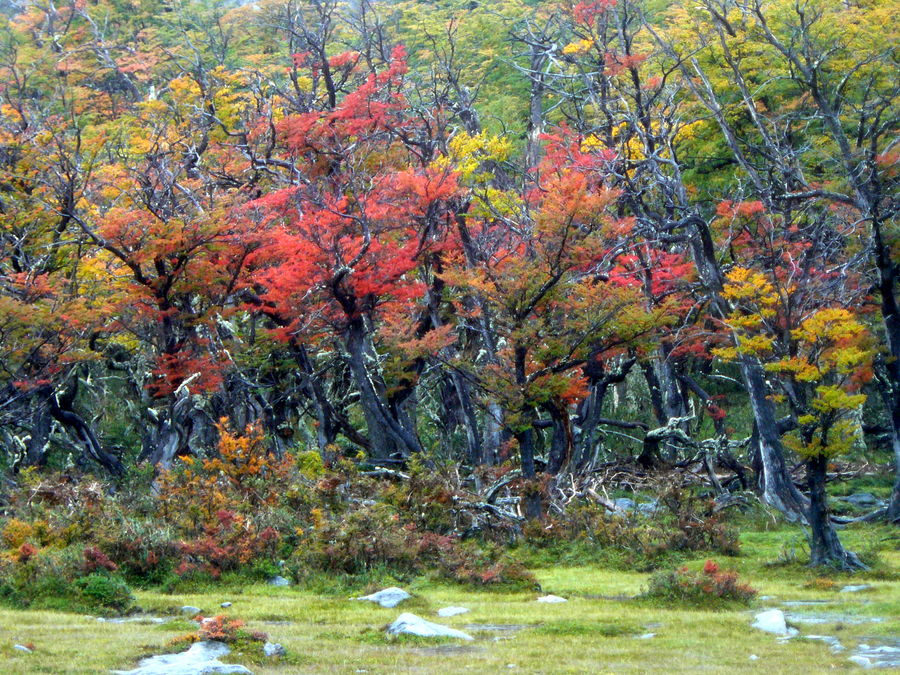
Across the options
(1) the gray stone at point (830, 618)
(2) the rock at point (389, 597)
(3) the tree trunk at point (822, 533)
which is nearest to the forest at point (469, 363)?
(3) the tree trunk at point (822, 533)

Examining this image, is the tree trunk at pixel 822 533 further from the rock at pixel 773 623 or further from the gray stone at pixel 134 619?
the gray stone at pixel 134 619

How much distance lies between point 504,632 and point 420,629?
39.0 inches

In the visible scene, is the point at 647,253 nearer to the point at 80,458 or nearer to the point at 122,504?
the point at 122,504

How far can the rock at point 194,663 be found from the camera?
8.23 metres

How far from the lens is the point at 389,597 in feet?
42.3

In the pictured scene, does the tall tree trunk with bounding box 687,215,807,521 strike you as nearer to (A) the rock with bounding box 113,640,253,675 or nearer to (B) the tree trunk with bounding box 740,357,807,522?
(B) the tree trunk with bounding box 740,357,807,522

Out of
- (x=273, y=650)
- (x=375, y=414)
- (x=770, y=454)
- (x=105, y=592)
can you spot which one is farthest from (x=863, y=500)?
(x=273, y=650)

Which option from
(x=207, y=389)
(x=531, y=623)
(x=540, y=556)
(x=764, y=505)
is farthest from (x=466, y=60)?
(x=531, y=623)

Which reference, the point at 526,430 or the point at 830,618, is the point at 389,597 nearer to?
the point at 830,618

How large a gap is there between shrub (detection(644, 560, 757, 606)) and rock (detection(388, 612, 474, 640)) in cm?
314

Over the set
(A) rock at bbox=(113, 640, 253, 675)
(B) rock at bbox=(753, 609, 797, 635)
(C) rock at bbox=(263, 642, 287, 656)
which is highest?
(A) rock at bbox=(113, 640, 253, 675)

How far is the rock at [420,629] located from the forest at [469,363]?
375 mm

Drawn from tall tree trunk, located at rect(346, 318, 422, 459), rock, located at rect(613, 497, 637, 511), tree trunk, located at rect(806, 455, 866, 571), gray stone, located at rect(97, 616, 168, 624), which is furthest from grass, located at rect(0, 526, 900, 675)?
tall tree trunk, located at rect(346, 318, 422, 459)

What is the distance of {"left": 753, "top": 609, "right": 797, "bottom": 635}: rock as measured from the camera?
10.7m
